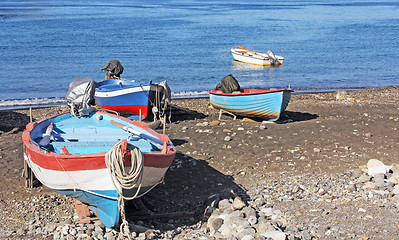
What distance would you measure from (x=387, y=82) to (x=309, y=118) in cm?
1393

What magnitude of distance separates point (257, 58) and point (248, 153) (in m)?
22.1

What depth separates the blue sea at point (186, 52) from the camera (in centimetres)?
2681

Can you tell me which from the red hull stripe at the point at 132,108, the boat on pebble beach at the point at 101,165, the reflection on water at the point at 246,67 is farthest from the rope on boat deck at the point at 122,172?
the reflection on water at the point at 246,67

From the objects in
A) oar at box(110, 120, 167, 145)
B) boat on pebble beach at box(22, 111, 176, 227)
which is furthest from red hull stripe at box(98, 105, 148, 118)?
boat on pebble beach at box(22, 111, 176, 227)

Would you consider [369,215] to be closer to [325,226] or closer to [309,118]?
[325,226]

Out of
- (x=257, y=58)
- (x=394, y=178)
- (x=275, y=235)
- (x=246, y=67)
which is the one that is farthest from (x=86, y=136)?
(x=257, y=58)

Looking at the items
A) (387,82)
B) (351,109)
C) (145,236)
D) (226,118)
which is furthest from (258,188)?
(387,82)

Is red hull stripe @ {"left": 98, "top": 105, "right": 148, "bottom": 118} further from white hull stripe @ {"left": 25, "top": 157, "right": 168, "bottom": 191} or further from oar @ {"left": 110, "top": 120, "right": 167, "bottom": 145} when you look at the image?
white hull stripe @ {"left": 25, "top": 157, "right": 168, "bottom": 191}

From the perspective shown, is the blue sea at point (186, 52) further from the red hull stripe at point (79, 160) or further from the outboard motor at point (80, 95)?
the red hull stripe at point (79, 160)

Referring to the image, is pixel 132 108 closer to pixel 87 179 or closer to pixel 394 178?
pixel 87 179

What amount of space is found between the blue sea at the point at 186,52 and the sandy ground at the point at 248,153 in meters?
8.31

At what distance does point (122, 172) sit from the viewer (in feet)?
24.5

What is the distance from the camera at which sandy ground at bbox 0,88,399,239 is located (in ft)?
29.7

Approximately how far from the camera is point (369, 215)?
813 centimetres
